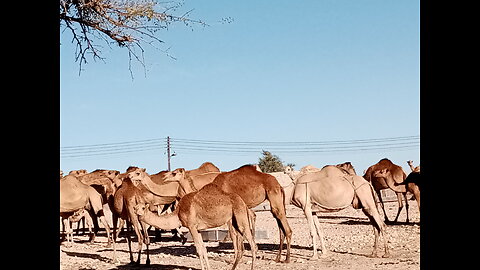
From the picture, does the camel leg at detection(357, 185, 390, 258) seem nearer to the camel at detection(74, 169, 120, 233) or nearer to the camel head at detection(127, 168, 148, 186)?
the camel head at detection(127, 168, 148, 186)

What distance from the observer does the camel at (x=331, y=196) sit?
13.9 m

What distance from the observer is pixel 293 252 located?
15141 mm

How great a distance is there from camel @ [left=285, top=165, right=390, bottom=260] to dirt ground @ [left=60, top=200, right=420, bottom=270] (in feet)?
2.36

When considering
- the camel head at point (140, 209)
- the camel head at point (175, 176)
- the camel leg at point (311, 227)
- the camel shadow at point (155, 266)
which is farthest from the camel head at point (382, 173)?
the camel head at point (140, 209)

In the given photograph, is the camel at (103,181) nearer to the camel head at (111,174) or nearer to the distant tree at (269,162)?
the camel head at (111,174)

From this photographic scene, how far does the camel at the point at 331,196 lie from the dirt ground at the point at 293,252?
2.36 feet

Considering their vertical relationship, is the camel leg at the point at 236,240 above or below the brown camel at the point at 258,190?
below

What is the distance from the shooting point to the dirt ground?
12922 mm

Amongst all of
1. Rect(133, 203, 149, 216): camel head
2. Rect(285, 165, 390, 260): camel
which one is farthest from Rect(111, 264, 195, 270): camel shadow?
Rect(285, 165, 390, 260): camel

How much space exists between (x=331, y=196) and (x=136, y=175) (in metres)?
4.50
